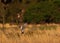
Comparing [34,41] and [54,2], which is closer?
[34,41]

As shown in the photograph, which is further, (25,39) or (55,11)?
(55,11)

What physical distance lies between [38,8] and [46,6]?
0.80 m

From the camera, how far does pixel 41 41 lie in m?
8.96

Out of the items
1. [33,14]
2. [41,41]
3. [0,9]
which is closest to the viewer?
[41,41]

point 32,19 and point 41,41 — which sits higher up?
point 41,41

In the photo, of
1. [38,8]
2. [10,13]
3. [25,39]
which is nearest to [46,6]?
[38,8]

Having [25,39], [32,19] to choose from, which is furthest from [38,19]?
[25,39]

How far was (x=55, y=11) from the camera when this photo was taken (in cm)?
2378

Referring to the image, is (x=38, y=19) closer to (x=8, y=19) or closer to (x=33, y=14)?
(x=33, y=14)

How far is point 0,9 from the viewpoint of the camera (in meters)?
15.1

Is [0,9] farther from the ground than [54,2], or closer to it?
farther from the ground

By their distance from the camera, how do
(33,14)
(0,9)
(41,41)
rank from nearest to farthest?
1. (41,41)
2. (0,9)
3. (33,14)

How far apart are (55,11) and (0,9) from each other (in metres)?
9.67

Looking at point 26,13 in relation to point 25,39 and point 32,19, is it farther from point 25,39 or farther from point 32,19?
point 25,39
